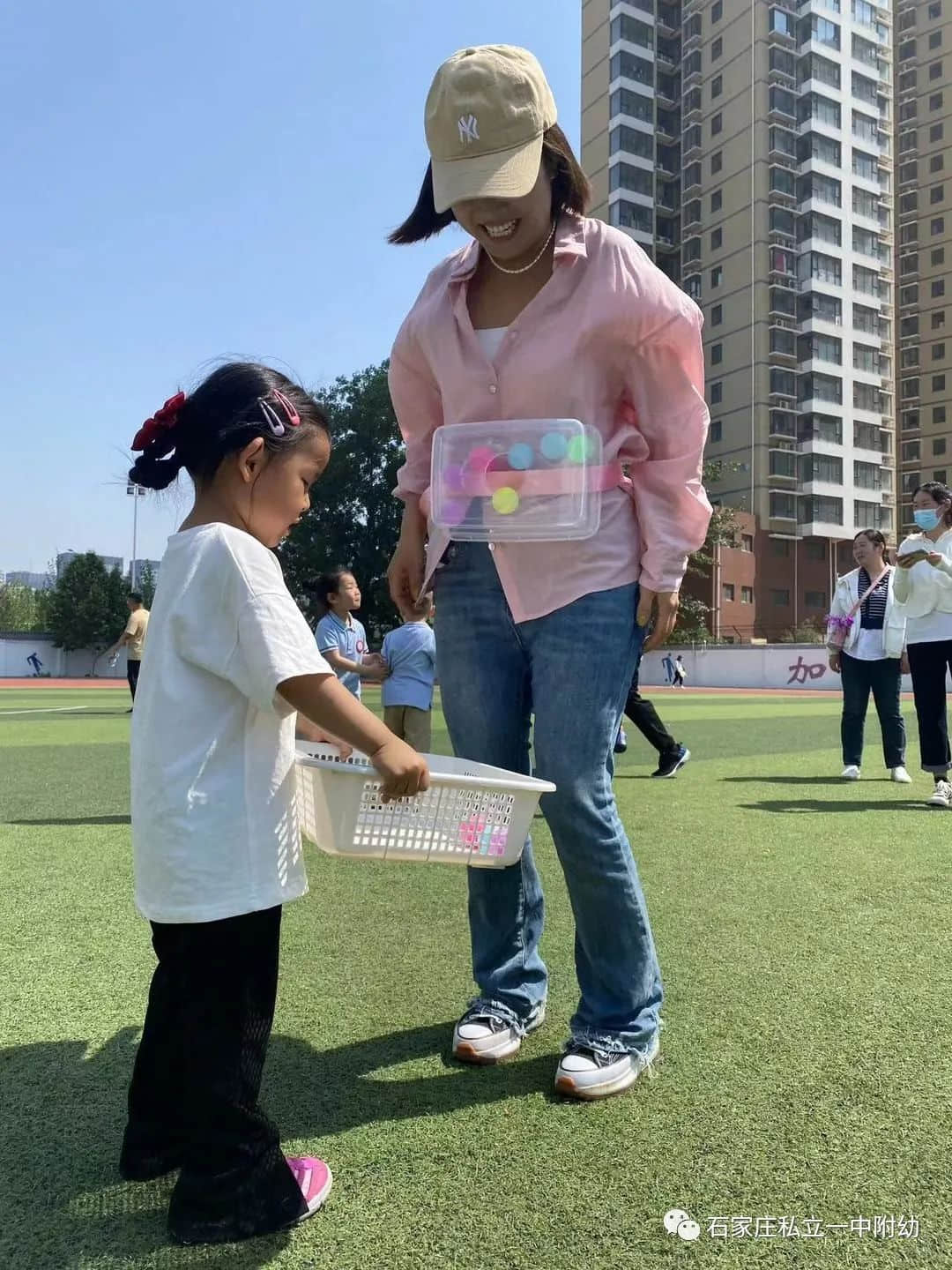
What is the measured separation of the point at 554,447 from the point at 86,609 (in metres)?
56.6

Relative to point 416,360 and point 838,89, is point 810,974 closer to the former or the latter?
point 416,360

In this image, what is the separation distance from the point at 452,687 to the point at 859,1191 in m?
1.25

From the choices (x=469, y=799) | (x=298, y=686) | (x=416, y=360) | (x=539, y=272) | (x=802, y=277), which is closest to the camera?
(x=298, y=686)

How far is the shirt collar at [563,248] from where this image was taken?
2.01m

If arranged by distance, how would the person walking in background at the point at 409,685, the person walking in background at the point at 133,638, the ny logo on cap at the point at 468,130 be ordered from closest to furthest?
1. the ny logo on cap at the point at 468,130
2. the person walking in background at the point at 409,685
3. the person walking in background at the point at 133,638

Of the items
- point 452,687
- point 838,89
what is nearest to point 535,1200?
point 452,687

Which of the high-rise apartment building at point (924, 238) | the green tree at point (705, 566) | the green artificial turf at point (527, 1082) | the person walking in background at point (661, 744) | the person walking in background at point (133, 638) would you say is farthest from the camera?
the high-rise apartment building at point (924, 238)

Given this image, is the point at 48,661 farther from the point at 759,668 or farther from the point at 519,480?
the point at 519,480

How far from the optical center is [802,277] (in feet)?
169

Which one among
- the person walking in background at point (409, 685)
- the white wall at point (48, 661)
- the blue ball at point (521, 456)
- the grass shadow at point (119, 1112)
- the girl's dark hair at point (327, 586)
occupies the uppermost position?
the blue ball at point (521, 456)

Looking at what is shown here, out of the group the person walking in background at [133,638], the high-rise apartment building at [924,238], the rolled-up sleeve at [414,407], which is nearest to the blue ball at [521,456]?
the rolled-up sleeve at [414,407]

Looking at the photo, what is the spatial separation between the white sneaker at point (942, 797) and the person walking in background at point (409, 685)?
10.3 ft

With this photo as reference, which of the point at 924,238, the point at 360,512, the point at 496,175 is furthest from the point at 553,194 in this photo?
the point at 924,238

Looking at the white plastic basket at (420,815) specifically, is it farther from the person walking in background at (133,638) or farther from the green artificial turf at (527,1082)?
the person walking in background at (133,638)
